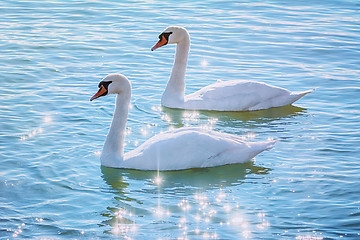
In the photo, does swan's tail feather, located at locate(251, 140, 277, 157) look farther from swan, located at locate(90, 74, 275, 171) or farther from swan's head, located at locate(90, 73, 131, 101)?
swan's head, located at locate(90, 73, 131, 101)

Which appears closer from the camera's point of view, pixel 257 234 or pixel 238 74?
pixel 257 234

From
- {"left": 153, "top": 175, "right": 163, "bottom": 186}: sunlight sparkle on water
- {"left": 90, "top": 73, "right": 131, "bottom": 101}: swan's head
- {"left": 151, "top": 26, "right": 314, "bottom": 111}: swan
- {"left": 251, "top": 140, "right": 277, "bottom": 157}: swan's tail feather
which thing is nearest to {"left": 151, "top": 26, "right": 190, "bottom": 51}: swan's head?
{"left": 151, "top": 26, "right": 314, "bottom": 111}: swan

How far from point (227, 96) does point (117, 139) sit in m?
3.15

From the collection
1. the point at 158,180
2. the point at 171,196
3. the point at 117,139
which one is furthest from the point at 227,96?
the point at 171,196

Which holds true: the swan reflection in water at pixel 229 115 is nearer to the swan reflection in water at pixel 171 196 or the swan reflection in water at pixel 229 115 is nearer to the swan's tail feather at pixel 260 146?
the swan's tail feather at pixel 260 146

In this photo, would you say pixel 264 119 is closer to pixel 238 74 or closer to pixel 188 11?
pixel 238 74

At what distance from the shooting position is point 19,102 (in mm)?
14938

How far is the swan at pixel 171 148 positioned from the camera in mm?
11828

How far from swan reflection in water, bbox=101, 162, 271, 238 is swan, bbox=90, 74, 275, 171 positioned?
0.41 ft

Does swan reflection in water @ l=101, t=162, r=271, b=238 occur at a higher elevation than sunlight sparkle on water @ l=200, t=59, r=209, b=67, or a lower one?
lower

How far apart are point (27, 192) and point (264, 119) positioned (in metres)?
4.87

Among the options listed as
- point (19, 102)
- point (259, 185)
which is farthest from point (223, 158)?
point (19, 102)

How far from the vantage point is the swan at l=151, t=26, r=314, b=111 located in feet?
48.6

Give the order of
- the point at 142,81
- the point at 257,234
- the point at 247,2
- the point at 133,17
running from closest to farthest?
the point at 257,234
the point at 142,81
the point at 133,17
the point at 247,2
